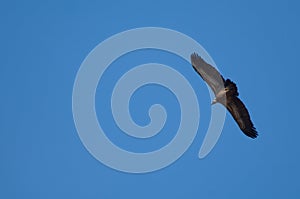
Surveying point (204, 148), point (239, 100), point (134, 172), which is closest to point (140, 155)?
point (134, 172)

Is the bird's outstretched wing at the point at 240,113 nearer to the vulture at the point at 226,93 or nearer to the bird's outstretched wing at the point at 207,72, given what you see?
the vulture at the point at 226,93

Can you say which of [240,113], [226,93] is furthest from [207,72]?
[240,113]

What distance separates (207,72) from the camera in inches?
218

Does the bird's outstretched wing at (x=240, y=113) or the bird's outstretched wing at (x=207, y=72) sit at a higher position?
the bird's outstretched wing at (x=207, y=72)

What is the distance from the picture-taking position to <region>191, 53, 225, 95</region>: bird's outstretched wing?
5.54 metres

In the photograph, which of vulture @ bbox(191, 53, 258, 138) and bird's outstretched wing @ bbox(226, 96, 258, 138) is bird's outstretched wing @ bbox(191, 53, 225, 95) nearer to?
vulture @ bbox(191, 53, 258, 138)

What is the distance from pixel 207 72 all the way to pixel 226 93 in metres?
0.24

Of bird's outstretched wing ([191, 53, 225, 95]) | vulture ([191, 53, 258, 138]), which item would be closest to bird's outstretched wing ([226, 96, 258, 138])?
vulture ([191, 53, 258, 138])

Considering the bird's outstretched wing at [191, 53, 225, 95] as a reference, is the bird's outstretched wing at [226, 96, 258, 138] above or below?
below

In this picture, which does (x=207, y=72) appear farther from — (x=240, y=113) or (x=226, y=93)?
(x=240, y=113)

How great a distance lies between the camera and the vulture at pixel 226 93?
5.55 meters

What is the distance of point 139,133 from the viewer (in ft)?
19.2

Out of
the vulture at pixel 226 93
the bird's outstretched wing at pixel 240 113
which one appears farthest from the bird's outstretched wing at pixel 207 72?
the bird's outstretched wing at pixel 240 113

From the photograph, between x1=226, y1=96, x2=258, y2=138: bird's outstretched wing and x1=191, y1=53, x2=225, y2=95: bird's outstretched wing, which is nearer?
x1=191, y1=53, x2=225, y2=95: bird's outstretched wing
